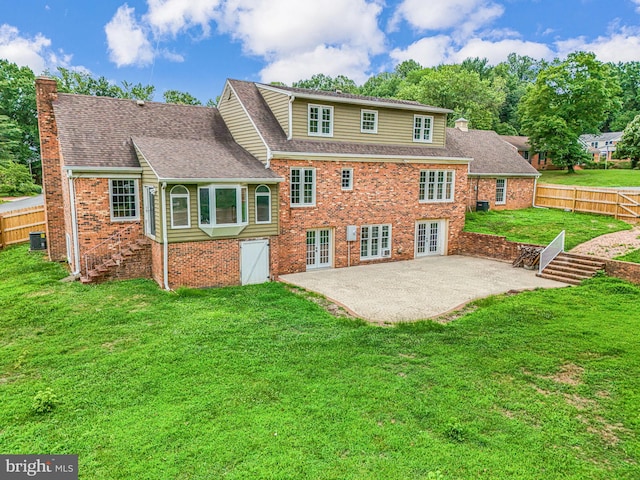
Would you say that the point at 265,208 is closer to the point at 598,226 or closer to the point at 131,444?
the point at 131,444

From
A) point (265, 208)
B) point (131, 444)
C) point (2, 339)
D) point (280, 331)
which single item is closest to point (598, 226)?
point (265, 208)

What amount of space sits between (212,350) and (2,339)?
5.33 meters

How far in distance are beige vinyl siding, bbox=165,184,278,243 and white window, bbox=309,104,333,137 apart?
134 inches

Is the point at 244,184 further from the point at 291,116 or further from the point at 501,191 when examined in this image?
the point at 501,191

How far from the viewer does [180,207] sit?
1467 centimetres

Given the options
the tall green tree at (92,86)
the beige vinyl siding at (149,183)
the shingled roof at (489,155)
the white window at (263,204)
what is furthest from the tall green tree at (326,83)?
the beige vinyl siding at (149,183)

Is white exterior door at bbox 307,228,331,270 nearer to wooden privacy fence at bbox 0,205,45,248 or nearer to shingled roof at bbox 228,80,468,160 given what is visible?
shingled roof at bbox 228,80,468,160

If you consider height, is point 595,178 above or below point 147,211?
above

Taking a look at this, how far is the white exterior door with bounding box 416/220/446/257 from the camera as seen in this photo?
21.4m

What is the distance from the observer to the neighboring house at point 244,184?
1518cm

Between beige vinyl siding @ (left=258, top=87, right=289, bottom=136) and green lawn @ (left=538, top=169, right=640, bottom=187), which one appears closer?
beige vinyl siding @ (left=258, top=87, right=289, bottom=136)

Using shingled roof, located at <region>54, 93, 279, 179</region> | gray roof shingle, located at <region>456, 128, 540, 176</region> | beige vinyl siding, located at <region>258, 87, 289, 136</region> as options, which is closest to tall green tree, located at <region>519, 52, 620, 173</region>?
gray roof shingle, located at <region>456, 128, 540, 176</region>

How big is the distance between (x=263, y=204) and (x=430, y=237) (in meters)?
9.43

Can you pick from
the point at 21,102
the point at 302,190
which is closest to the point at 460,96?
the point at 302,190
